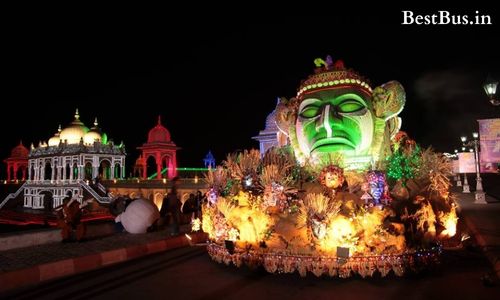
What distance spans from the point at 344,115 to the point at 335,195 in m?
2.01

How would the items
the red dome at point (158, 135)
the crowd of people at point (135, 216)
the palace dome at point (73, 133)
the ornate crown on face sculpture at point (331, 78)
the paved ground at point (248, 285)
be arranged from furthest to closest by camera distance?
1. the palace dome at point (73, 133)
2. the red dome at point (158, 135)
3. the crowd of people at point (135, 216)
4. the ornate crown on face sculpture at point (331, 78)
5. the paved ground at point (248, 285)

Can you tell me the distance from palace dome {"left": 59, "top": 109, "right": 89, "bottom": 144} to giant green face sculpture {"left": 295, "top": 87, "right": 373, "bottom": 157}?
45.5 metres

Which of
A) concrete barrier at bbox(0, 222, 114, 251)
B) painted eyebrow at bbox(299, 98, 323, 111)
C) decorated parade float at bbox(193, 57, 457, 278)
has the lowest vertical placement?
concrete barrier at bbox(0, 222, 114, 251)

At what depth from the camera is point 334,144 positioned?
8031mm

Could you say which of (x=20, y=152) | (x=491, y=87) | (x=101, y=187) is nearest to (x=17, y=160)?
(x=20, y=152)

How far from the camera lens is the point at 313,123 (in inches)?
327

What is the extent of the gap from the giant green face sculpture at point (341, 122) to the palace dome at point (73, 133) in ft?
149

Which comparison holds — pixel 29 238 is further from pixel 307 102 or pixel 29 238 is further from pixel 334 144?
pixel 334 144

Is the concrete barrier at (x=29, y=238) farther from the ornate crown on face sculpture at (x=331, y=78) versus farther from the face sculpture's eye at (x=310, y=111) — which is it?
the ornate crown on face sculpture at (x=331, y=78)

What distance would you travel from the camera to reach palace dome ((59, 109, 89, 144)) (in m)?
48.5

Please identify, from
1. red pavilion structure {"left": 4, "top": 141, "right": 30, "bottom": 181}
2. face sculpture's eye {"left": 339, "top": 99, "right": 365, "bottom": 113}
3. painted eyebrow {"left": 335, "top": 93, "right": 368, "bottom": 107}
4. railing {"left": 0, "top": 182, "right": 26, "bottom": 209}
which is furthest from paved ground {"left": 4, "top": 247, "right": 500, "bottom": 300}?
red pavilion structure {"left": 4, "top": 141, "right": 30, "bottom": 181}

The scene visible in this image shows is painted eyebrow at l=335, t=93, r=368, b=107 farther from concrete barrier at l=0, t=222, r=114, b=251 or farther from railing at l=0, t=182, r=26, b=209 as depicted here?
railing at l=0, t=182, r=26, b=209

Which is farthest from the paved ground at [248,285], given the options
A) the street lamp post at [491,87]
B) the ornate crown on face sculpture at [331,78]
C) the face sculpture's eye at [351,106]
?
the ornate crown on face sculpture at [331,78]

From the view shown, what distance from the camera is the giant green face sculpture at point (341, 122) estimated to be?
8.02m
